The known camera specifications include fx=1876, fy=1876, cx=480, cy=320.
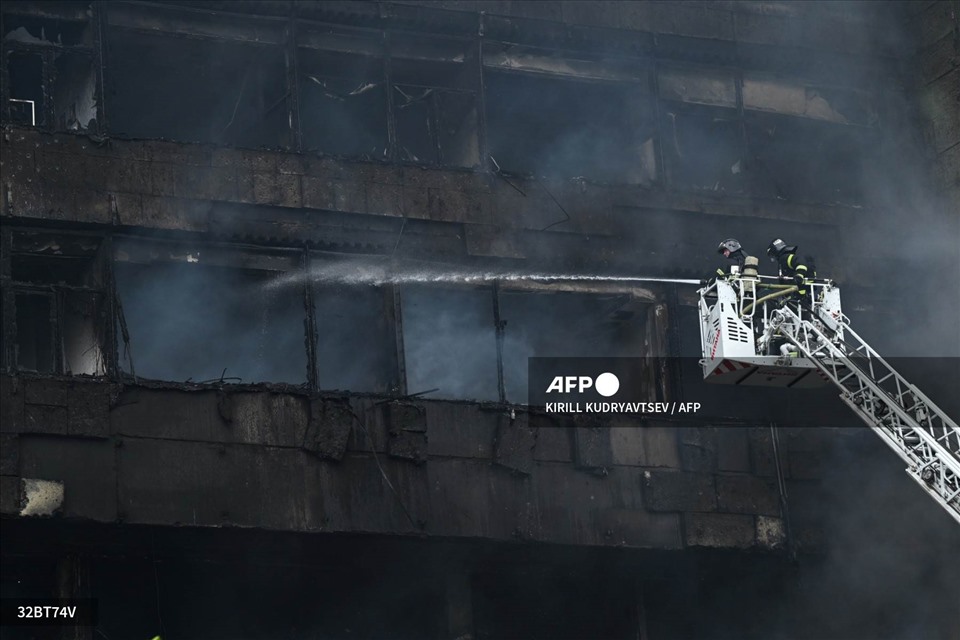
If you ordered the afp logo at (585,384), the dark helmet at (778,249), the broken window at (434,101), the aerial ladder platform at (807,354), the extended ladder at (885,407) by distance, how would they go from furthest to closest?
the broken window at (434,101)
the afp logo at (585,384)
the dark helmet at (778,249)
the aerial ladder platform at (807,354)
the extended ladder at (885,407)

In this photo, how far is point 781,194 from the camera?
113 feet

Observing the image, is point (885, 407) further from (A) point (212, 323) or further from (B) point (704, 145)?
(A) point (212, 323)

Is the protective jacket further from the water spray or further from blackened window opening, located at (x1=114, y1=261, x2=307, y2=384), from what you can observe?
blackened window opening, located at (x1=114, y1=261, x2=307, y2=384)

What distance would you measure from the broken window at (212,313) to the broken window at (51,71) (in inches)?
101

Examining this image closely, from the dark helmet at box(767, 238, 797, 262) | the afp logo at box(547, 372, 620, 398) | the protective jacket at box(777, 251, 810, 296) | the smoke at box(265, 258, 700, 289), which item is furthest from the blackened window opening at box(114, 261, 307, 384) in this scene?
the protective jacket at box(777, 251, 810, 296)

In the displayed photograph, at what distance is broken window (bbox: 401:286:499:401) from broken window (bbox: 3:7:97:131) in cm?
610

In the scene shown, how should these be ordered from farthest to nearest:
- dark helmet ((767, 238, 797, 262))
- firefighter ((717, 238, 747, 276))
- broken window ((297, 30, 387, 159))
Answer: broken window ((297, 30, 387, 159)) < dark helmet ((767, 238, 797, 262)) < firefighter ((717, 238, 747, 276))

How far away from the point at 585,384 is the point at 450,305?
108 inches

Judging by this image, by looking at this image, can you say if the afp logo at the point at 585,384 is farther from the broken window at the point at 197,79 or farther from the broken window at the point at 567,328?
the broken window at the point at 197,79

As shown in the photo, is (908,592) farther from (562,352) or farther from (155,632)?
(155,632)

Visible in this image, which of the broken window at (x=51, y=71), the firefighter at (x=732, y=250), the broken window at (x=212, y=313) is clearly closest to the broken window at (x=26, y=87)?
the broken window at (x=51, y=71)

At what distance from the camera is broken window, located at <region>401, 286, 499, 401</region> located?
3134 cm

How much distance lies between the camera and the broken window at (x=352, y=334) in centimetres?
3073

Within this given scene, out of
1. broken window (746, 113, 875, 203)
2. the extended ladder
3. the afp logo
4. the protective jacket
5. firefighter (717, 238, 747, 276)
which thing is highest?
broken window (746, 113, 875, 203)
